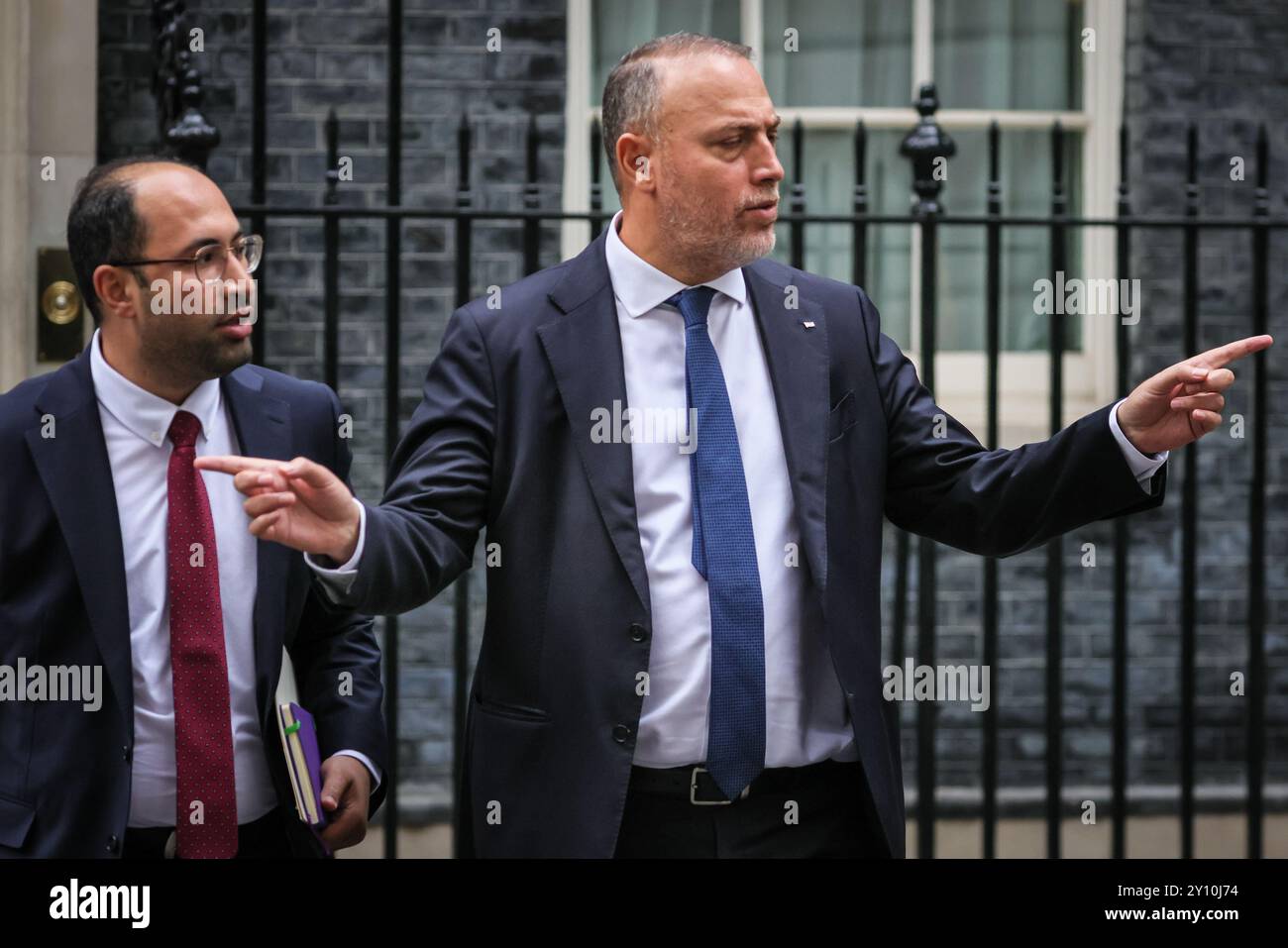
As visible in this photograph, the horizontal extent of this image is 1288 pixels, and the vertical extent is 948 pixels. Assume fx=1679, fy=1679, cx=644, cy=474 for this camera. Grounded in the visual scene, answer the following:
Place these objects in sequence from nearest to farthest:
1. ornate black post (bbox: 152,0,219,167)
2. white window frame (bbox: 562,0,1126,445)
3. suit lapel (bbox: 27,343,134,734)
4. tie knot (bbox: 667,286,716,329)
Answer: suit lapel (bbox: 27,343,134,734), tie knot (bbox: 667,286,716,329), ornate black post (bbox: 152,0,219,167), white window frame (bbox: 562,0,1126,445)

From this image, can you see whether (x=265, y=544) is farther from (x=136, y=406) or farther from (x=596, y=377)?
(x=596, y=377)

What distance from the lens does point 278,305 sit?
6379 millimetres

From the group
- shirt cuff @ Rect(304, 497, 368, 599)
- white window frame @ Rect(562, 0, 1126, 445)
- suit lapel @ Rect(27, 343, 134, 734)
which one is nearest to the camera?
shirt cuff @ Rect(304, 497, 368, 599)

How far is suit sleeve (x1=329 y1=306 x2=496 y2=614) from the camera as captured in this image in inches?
101

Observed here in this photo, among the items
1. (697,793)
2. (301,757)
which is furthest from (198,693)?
(697,793)

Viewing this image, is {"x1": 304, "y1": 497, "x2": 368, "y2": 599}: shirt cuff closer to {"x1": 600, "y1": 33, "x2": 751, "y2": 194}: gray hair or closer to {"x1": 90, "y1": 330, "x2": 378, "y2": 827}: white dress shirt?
{"x1": 90, "y1": 330, "x2": 378, "y2": 827}: white dress shirt

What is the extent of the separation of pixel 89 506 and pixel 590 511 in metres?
0.83

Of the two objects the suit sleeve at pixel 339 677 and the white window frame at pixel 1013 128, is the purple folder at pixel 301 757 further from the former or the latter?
the white window frame at pixel 1013 128

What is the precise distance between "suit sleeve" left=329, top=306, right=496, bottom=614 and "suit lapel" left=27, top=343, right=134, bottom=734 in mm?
439

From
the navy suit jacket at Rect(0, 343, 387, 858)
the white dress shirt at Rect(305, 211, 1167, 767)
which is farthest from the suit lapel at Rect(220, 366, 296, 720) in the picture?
the white dress shirt at Rect(305, 211, 1167, 767)

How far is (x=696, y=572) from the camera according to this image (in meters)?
2.78

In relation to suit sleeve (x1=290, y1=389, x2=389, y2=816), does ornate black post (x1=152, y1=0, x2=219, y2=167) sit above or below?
above

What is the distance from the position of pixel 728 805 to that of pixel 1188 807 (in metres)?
2.66

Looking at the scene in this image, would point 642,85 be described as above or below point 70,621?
above
